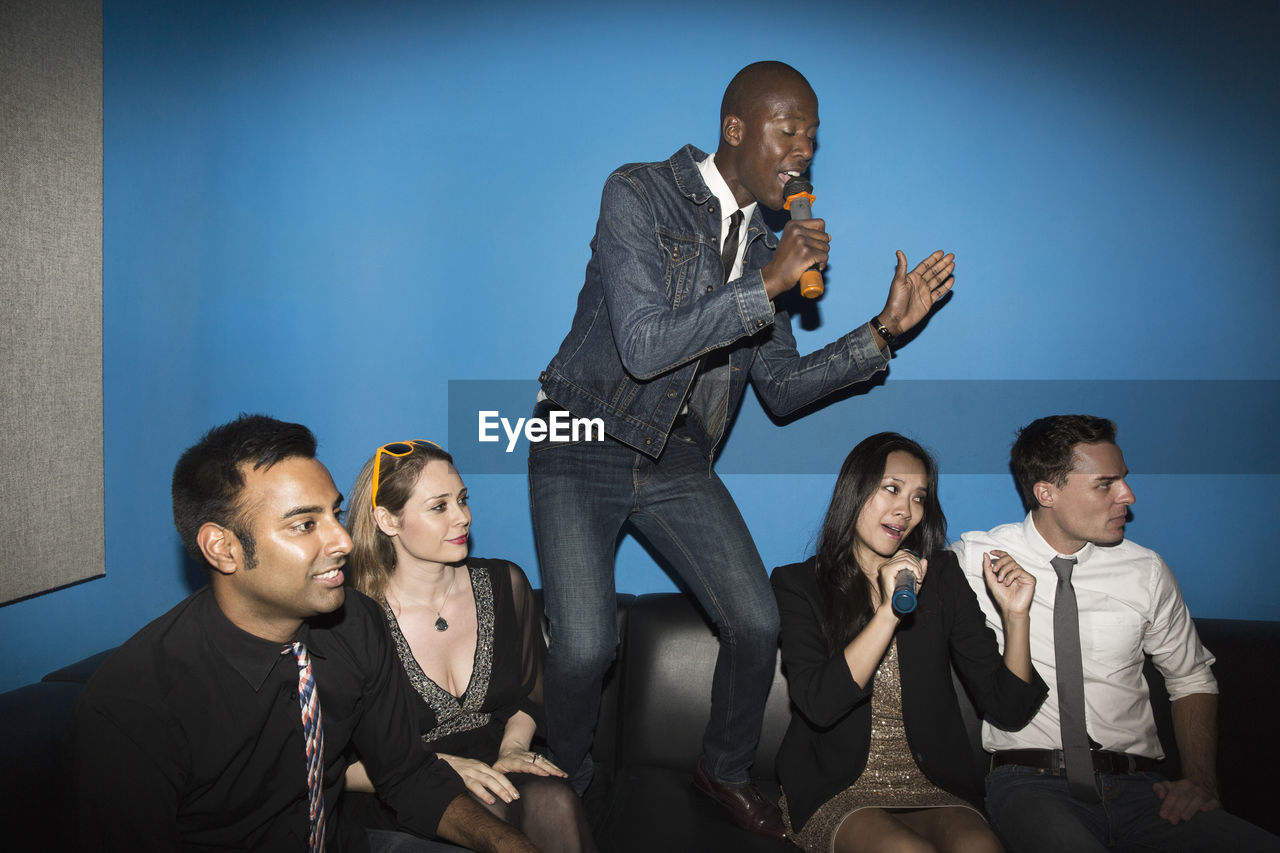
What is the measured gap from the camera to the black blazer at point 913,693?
1.94 meters

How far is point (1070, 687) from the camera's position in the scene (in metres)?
2.08

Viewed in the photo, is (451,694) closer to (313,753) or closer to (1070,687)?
(313,753)

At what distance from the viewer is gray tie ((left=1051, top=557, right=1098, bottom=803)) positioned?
199 cm

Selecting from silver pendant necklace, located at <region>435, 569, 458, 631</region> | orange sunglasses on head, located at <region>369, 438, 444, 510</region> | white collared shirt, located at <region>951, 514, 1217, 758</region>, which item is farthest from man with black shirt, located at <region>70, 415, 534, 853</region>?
white collared shirt, located at <region>951, 514, 1217, 758</region>

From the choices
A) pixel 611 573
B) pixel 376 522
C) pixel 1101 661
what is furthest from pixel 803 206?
pixel 1101 661

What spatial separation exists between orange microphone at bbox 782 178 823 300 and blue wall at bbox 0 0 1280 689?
2.30 ft

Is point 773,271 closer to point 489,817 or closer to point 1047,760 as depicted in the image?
point 489,817

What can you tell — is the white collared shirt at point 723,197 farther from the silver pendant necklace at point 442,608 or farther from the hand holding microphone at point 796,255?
the silver pendant necklace at point 442,608

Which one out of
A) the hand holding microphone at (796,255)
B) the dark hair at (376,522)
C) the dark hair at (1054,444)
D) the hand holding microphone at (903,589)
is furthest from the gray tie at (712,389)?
the dark hair at (1054,444)

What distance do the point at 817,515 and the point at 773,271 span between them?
112 centimetres

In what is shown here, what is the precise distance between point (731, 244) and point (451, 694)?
4.46ft

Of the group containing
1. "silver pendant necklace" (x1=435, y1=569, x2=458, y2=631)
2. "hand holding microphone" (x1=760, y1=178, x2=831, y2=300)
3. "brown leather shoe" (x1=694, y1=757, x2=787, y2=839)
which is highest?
"hand holding microphone" (x1=760, y1=178, x2=831, y2=300)

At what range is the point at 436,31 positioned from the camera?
2.69 meters

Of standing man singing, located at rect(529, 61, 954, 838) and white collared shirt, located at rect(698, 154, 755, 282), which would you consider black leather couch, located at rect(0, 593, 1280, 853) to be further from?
white collared shirt, located at rect(698, 154, 755, 282)
